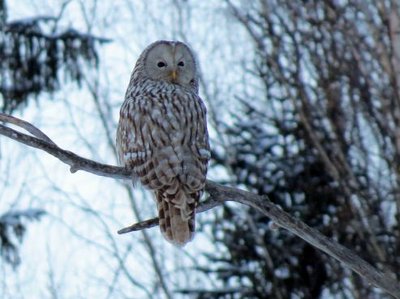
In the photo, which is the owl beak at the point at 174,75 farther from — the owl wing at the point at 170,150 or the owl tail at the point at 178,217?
the owl tail at the point at 178,217

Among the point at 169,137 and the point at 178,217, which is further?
the point at 169,137

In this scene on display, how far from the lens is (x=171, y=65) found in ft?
25.0

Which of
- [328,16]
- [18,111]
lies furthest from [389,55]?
[18,111]

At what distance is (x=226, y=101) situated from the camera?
19125mm

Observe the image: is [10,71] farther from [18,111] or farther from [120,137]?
[120,137]

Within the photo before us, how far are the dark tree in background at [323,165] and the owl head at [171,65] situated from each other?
21.1 feet

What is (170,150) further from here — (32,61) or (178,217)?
(32,61)

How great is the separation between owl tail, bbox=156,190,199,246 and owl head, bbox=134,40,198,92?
3.75 feet

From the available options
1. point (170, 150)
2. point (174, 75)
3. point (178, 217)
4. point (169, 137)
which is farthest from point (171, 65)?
point (178, 217)

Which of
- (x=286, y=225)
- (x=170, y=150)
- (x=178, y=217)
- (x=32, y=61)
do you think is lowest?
(x=286, y=225)

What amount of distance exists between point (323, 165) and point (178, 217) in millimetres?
9754

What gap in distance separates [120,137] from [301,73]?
10.9 m

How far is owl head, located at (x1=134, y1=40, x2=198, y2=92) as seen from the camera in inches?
299

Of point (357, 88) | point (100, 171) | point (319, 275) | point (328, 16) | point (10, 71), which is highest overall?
point (328, 16)
